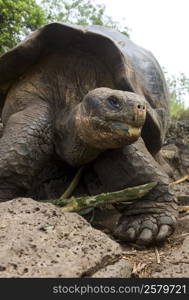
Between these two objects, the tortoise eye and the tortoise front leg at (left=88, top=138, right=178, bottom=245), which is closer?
the tortoise eye

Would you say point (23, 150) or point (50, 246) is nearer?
point (50, 246)

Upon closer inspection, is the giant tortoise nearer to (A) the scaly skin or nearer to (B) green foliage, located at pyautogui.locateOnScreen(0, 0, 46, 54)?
(A) the scaly skin

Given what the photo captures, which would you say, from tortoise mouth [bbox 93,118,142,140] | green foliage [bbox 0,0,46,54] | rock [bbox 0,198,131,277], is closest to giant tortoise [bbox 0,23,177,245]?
tortoise mouth [bbox 93,118,142,140]

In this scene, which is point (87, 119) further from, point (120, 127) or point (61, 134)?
point (61, 134)

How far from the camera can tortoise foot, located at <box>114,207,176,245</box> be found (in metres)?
2.04

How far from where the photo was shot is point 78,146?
244cm

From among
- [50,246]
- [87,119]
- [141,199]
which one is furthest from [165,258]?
[87,119]

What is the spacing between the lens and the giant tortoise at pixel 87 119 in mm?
2078

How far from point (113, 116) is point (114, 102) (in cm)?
9

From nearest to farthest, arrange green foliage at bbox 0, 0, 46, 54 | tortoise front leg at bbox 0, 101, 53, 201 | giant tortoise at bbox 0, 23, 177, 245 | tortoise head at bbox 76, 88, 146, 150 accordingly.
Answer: tortoise head at bbox 76, 88, 146, 150 → giant tortoise at bbox 0, 23, 177, 245 → tortoise front leg at bbox 0, 101, 53, 201 → green foliage at bbox 0, 0, 46, 54

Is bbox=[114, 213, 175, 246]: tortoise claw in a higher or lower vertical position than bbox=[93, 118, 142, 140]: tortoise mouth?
lower

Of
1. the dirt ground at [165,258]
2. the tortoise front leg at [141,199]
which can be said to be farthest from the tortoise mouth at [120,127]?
the dirt ground at [165,258]

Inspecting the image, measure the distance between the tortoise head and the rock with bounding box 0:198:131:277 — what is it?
549 millimetres

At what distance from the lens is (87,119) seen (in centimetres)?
214
